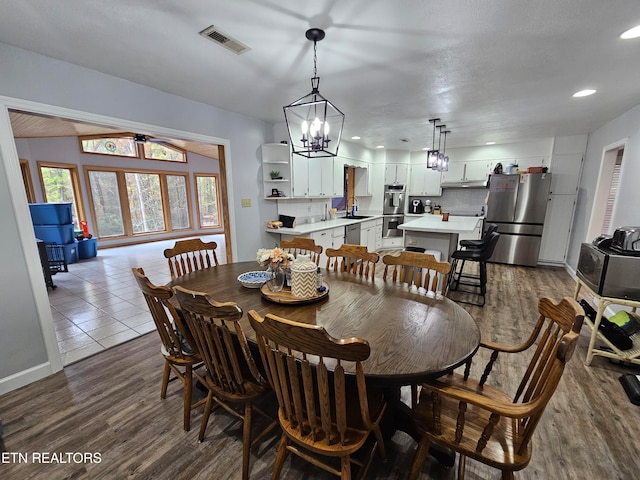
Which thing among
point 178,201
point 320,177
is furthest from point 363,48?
point 178,201

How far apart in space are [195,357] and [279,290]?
2.08ft

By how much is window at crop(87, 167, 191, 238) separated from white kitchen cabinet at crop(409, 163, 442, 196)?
6.88m

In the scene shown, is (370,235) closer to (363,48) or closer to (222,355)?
(363,48)

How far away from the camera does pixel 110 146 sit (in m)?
6.93

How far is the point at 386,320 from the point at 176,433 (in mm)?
1468

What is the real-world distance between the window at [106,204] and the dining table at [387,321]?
661cm

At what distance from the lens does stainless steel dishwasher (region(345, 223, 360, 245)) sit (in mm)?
5214

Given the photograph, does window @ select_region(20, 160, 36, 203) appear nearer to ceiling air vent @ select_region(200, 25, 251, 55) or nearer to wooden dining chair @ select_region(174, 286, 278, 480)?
ceiling air vent @ select_region(200, 25, 251, 55)

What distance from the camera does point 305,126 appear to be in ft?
6.09

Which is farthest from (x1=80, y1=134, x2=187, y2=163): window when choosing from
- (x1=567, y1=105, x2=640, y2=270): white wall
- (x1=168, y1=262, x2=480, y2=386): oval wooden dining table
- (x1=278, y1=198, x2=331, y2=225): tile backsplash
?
(x1=567, y1=105, x2=640, y2=270): white wall

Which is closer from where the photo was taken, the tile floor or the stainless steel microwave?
the stainless steel microwave

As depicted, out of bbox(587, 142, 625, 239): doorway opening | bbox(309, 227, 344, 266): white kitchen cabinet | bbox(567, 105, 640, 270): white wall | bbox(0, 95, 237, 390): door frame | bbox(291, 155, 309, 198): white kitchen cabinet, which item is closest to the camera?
bbox(0, 95, 237, 390): door frame

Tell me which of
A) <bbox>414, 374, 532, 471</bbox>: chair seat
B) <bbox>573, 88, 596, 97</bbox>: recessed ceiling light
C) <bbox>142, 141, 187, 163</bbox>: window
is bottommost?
<bbox>414, 374, 532, 471</bbox>: chair seat

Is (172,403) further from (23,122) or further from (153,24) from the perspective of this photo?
(23,122)
